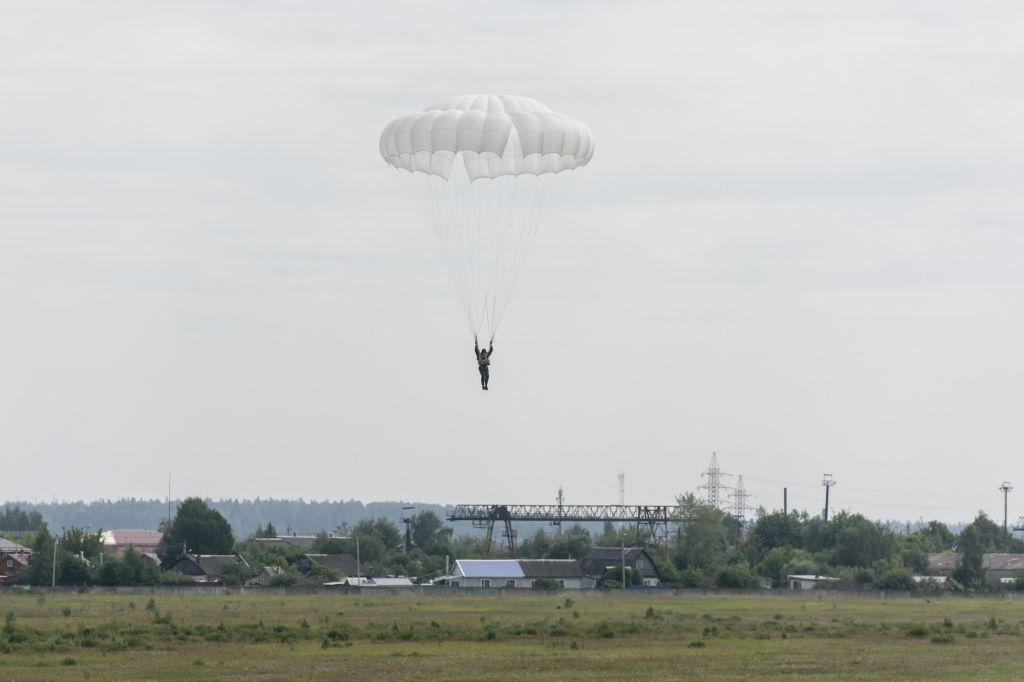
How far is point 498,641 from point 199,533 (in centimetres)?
9893

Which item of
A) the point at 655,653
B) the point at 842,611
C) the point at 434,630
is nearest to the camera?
the point at 655,653

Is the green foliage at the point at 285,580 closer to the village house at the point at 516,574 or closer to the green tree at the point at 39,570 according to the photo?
the village house at the point at 516,574

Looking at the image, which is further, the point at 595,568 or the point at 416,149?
the point at 595,568

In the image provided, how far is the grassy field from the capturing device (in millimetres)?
46375

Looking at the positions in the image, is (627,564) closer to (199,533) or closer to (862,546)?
(862,546)

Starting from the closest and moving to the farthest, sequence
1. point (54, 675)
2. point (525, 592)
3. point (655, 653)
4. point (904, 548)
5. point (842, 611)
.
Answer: point (54, 675)
point (655, 653)
point (842, 611)
point (525, 592)
point (904, 548)

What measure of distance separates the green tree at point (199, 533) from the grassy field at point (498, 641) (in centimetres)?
6630

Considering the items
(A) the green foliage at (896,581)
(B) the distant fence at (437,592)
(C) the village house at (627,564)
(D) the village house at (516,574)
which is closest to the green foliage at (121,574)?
(B) the distant fence at (437,592)

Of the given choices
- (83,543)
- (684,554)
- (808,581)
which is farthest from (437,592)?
(83,543)

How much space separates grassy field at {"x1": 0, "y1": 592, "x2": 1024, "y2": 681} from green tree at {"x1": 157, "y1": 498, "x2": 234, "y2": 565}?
2610 inches

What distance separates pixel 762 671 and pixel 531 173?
1897cm

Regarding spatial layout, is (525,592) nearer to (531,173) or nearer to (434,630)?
(434,630)

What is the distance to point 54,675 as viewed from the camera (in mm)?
44375

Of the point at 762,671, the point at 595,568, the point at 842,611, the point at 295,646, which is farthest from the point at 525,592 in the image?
the point at 762,671
